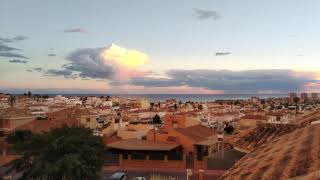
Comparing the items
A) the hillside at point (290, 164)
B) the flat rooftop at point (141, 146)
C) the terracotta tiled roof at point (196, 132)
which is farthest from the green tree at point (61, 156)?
the hillside at point (290, 164)

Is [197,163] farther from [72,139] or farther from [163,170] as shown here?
[72,139]

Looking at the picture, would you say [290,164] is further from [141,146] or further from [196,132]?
[196,132]

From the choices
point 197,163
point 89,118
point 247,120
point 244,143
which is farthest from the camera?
point 89,118

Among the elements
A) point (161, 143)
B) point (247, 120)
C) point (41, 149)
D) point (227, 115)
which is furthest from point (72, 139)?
point (227, 115)

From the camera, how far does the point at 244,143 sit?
18969 millimetres

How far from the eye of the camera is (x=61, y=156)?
2698 cm

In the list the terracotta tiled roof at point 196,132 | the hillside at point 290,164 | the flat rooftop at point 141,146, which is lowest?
the flat rooftop at point 141,146

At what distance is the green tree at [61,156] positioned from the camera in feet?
83.2

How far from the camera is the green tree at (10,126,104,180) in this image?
2536 cm

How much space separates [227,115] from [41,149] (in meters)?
65.9

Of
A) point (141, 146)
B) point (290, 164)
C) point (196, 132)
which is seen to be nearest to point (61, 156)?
point (141, 146)

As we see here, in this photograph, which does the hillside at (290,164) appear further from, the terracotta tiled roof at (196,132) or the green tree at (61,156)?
the terracotta tiled roof at (196,132)

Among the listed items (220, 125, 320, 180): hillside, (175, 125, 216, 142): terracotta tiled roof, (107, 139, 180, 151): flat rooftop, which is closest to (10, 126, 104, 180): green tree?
(107, 139, 180, 151): flat rooftop

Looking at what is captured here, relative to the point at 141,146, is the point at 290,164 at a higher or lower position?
higher
